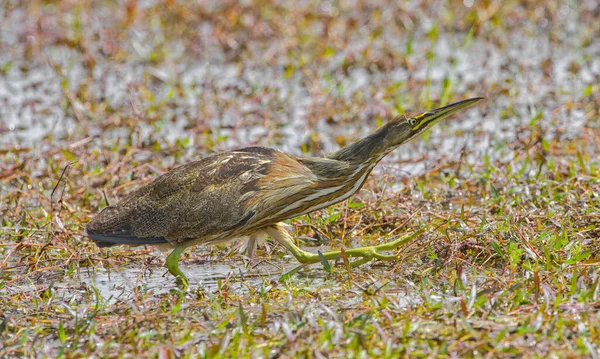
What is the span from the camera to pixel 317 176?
4.55 meters

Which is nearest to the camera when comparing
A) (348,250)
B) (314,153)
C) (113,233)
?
(348,250)

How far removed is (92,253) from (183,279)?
683mm

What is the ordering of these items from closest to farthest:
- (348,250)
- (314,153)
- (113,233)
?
1. (348,250)
2. (113,233)
3. (314,153)

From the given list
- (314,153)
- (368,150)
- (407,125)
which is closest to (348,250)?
(368,150)

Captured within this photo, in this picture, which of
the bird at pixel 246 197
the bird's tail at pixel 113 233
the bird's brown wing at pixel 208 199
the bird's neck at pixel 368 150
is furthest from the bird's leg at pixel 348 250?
the bird's tail at pixel 113 233

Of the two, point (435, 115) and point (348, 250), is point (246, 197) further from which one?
point (435, 115)

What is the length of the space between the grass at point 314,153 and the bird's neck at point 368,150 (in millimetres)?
438

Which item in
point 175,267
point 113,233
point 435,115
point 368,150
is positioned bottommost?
point 175,267

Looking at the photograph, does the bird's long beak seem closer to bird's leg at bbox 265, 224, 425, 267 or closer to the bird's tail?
bird's leg at bbox 265, 224, 425, 267

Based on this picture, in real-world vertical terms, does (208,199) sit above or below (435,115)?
below

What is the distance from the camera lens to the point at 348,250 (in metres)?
4.43

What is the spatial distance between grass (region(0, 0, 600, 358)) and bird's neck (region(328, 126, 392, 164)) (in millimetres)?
438

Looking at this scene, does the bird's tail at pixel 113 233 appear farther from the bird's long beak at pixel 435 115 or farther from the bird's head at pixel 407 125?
the bird's long beak at pixel 435 115

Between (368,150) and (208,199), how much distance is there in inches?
27.8
